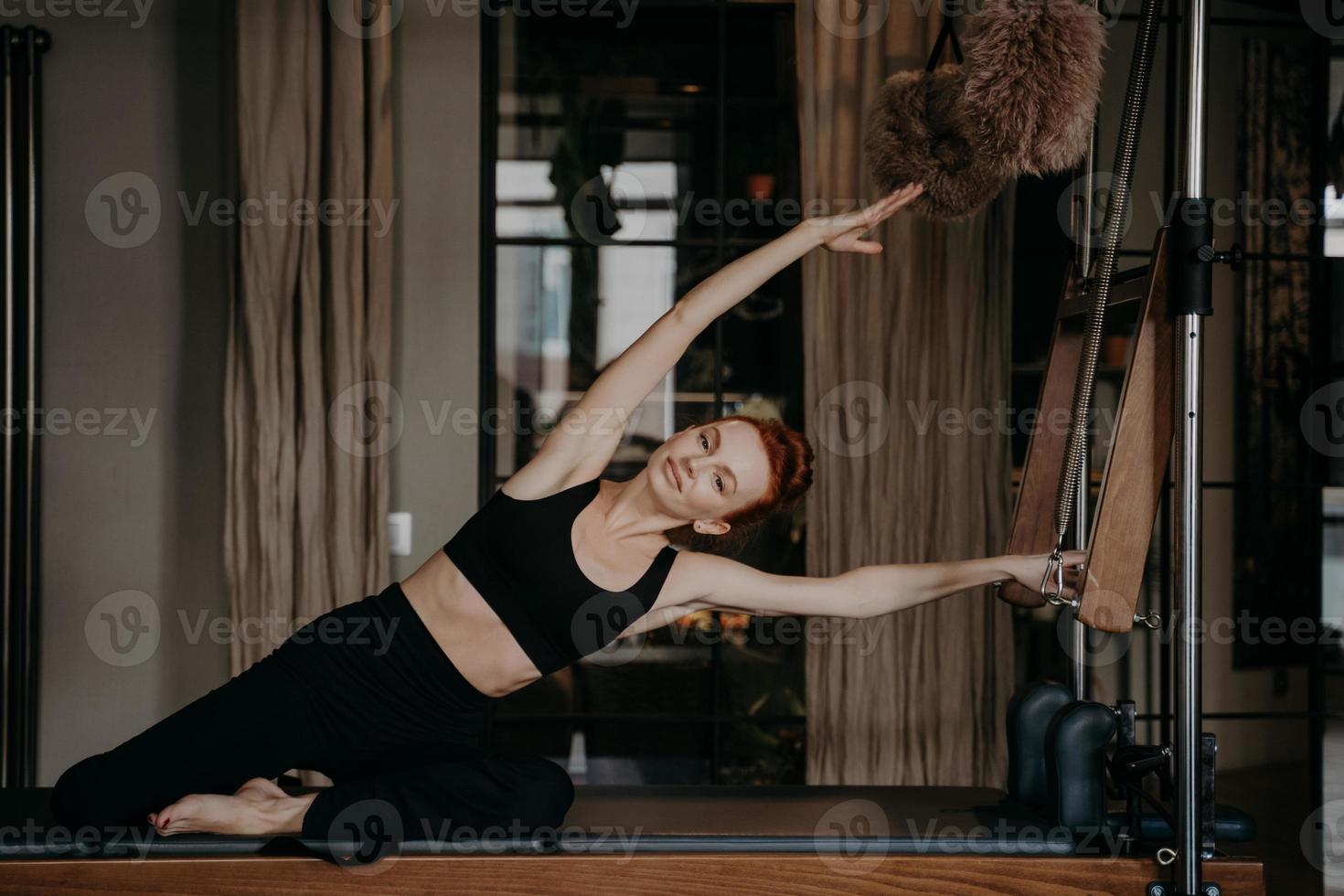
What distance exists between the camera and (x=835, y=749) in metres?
3.48

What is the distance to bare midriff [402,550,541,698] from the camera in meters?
2.11

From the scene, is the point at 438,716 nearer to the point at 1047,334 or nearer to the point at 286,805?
the point at 286,805

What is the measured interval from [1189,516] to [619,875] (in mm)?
1160

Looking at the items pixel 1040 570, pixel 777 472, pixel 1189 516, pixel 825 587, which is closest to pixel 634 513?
pixel 777 472

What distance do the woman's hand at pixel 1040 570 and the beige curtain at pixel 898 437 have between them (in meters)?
1.40

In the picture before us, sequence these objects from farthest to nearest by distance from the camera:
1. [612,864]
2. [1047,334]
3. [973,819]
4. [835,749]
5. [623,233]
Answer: [1047,334] → [623,233] → [835,749] → [973,819] → [612,864]

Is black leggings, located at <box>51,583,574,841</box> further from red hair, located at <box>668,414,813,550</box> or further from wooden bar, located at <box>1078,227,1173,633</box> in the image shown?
wooden bar, located at <box>1078,227,1173,633</box>

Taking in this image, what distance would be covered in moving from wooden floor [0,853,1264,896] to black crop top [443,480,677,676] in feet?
1.32

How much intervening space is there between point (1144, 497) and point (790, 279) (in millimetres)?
2060

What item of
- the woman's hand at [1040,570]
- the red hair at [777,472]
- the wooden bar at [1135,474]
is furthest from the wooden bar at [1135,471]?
the red hair at [777,472]

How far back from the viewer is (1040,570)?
81.7 inches

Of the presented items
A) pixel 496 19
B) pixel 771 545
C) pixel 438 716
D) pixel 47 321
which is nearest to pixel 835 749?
pixel 771 545

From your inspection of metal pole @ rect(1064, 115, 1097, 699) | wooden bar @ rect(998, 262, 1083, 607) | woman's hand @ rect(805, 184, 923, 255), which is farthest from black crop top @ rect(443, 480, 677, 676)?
metal pole @ rect(1064, 115, 1097, 699)

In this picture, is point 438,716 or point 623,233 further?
point 623,233
